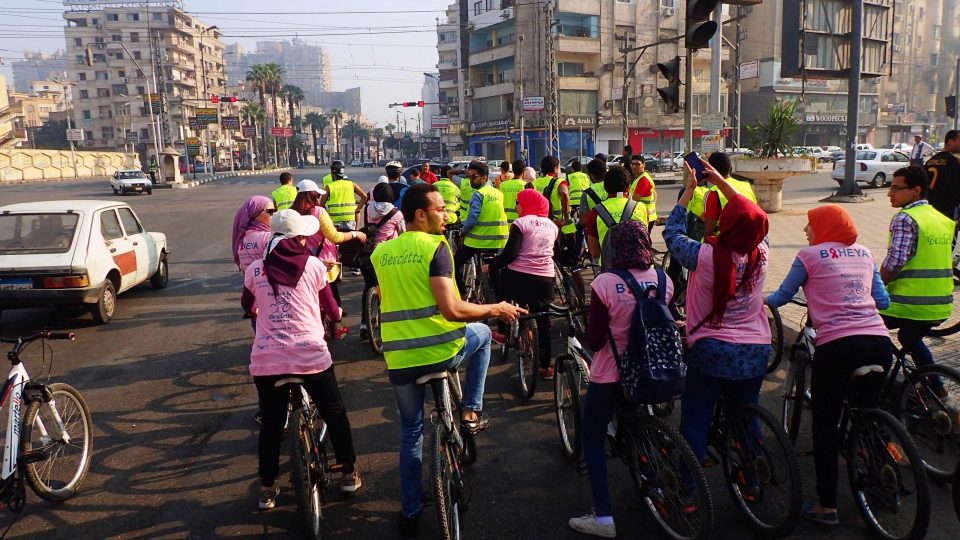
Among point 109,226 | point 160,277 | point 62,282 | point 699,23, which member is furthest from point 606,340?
point 160,277

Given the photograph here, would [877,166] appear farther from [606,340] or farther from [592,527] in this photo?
[592,527]

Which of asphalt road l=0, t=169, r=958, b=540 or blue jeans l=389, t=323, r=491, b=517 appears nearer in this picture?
blue jeans l=389, t=323, r=491, b=517

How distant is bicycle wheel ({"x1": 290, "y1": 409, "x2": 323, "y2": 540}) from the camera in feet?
11.6

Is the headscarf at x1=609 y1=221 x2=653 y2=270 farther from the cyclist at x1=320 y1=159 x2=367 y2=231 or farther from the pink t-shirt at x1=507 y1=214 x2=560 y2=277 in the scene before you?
the cyclist at x1=320 y1=159 x2=367 y2=231


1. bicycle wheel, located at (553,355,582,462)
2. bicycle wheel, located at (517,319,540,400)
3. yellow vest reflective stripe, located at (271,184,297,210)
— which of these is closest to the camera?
bicycle wheel, located at (553,355,582,462)

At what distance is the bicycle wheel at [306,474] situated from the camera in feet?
11.6

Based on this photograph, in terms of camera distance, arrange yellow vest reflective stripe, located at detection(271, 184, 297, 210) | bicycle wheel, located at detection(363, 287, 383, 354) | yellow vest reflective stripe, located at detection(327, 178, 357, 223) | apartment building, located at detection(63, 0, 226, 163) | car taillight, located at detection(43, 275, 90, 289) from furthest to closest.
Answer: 1. apartment building, located at detection(63, 0, 226, 163)
2. yellow vest reflective stripe, located at detection(327, 178, 357, 223)
3. yellow vest reflective stripe, located at detection(271, 184, 297, 210)
4. car taillight, located at detection(43, 275, 90, 289)
5. bicycle wheel, located at detection(363, 287, 383, 354)

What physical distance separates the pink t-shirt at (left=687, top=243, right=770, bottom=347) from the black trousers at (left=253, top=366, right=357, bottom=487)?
2146 mm

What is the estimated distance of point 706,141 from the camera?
1301 cm

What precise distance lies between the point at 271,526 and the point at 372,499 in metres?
0.63

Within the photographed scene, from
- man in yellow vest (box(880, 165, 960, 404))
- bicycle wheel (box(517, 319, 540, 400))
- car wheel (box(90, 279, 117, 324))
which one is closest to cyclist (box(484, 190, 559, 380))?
bicycle wheel (box(517, 319, 540, 400))

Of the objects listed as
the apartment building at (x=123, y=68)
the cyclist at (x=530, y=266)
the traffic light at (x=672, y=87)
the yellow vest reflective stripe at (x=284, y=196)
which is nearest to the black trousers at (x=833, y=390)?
the cyclist at (x=530, y=266)

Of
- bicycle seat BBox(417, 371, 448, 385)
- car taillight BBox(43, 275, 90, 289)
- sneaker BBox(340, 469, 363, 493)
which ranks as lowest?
sneaker BBox(340, 469, 363, 493)

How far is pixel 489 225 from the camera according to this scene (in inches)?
304
